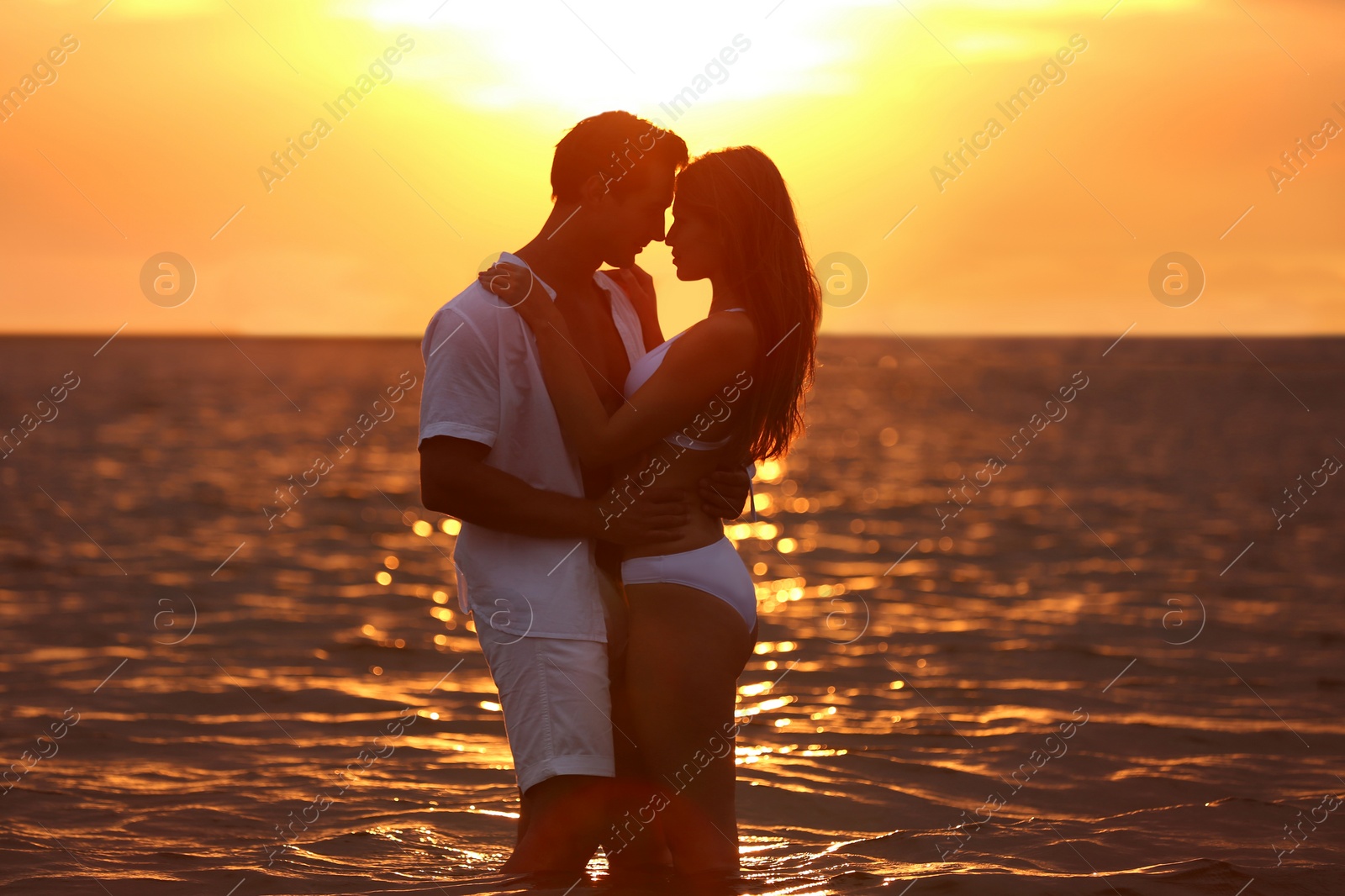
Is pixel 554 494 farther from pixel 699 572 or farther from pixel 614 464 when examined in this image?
pixel 699 572

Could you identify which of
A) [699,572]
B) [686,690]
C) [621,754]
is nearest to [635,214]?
[699,572]

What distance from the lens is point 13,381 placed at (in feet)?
231

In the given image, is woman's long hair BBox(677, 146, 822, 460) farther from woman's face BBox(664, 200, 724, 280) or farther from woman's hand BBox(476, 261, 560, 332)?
woman's hand BBox(476, 261, 560, 332)

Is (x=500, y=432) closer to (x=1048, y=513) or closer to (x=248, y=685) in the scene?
(x=248, y=685)

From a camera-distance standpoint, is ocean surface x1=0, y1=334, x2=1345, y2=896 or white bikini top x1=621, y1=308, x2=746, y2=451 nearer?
white bikini top x1=621, y1=308, x2=746, y2=451

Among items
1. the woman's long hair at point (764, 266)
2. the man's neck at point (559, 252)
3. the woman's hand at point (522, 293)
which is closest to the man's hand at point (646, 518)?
the woman's long hair at point (764, 266)

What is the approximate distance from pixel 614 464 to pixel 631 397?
1.04ft

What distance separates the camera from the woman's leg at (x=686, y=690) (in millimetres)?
3906

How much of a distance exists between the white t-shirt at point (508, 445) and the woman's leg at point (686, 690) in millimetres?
188

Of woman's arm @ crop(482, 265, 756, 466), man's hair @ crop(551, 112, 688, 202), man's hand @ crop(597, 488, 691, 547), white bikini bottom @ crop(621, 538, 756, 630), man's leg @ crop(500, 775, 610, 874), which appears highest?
man's hair @ crop(551, 112, 688, 202)

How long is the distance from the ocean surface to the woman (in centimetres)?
87

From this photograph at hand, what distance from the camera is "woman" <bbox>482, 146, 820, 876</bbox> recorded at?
3811 mm

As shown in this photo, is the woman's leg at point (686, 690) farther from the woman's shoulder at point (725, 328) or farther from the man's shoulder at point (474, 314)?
the man's shoulder at point (474, 314)

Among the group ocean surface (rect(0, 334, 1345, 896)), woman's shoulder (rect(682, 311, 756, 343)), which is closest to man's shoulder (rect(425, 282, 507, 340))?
woman's shoulder (rect(682, 311, 756, 343))
